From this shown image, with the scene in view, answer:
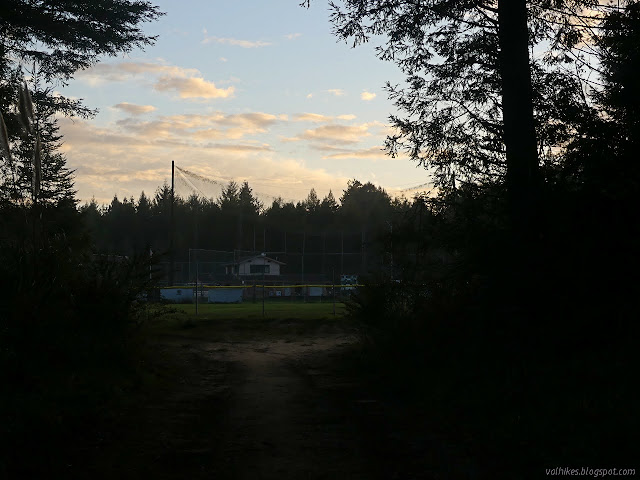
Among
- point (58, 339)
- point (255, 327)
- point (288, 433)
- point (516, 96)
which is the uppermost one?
point (516, 96)

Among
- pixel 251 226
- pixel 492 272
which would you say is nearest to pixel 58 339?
pixel 492 272

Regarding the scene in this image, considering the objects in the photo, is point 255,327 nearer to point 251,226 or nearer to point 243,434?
→ point 243,434

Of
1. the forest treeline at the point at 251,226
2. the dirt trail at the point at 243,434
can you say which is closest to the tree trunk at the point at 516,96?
the dirt trail at the point at 243,434

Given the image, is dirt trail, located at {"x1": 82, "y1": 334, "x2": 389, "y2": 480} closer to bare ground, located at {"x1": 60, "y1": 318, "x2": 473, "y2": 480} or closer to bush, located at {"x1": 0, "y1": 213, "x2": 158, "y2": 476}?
bare ground, located at {"x1": 60, "y1": 318, "x2": 473, "y2": 480}

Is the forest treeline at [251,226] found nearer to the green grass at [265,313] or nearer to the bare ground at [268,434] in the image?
the green grass at [265,313]

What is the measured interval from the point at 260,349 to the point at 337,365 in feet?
13.4

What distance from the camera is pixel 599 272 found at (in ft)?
27.5

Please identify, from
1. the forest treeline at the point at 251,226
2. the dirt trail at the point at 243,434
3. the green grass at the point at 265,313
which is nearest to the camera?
the dirt trail at the point at 243,434

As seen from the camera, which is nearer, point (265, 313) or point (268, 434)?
point (268, 434)

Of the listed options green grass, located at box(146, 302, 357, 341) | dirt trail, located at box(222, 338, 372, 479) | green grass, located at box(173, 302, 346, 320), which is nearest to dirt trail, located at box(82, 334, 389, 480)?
dirt trail, located at box(222, 338, 372, 479)

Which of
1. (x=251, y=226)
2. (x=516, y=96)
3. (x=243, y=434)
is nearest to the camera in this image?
(x=243, y=434)

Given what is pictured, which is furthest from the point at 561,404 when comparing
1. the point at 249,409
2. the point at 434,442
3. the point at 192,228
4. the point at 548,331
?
the point at 192,228

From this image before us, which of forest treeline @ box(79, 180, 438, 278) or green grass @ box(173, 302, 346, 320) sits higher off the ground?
forest treeline @ box(79, 180, 438, 278)

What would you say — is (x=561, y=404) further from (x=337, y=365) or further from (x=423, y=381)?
(x=337, y=365)
